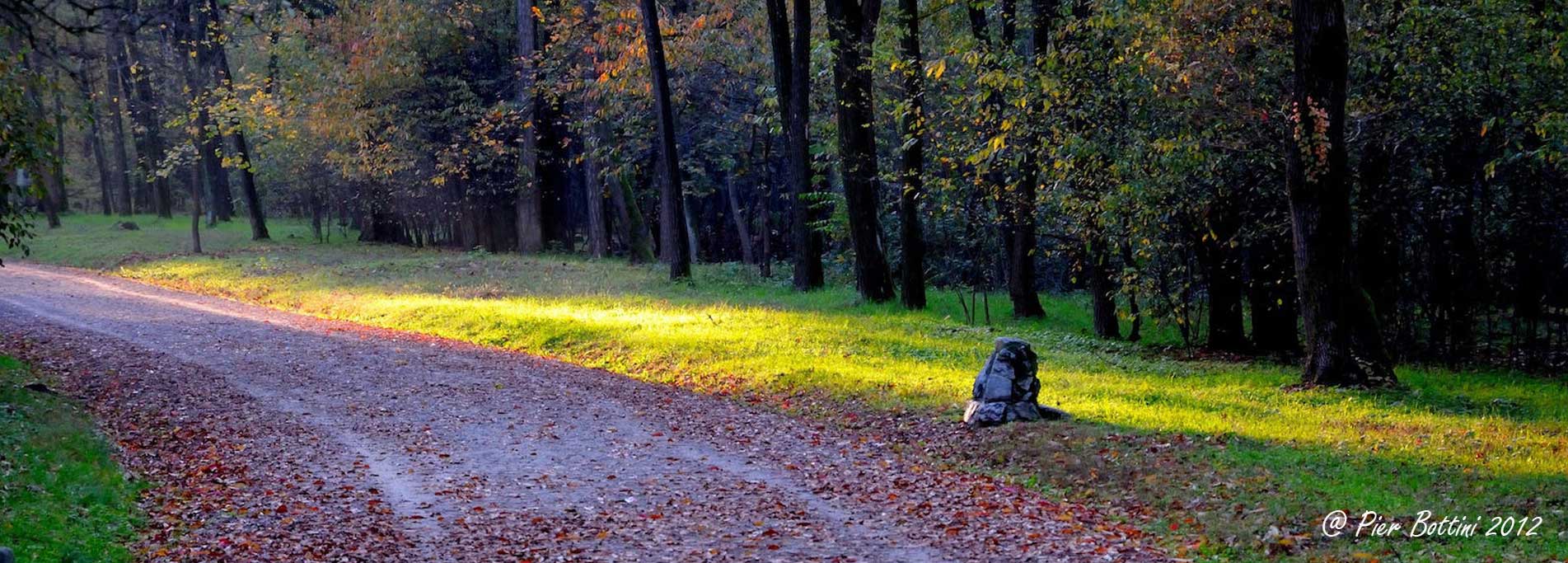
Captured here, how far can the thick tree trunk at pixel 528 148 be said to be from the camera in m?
33.7

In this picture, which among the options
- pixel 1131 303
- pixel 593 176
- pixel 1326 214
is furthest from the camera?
pixel 593 176

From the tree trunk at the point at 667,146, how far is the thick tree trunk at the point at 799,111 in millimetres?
2625

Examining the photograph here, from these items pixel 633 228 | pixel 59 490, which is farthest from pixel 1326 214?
pixel 633 228

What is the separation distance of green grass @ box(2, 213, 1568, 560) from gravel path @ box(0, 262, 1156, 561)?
0.82 metres

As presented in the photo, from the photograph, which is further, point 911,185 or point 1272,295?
point 911,185

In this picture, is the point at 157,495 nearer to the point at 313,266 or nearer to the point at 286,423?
the point at 286,423

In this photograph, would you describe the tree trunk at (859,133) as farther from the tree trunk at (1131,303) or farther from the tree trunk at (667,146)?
the tree trunk at (667,146)

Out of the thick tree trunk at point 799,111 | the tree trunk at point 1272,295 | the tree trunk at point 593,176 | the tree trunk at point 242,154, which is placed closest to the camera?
the tree trunk at point 1272,295

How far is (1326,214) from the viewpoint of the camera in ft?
40.7

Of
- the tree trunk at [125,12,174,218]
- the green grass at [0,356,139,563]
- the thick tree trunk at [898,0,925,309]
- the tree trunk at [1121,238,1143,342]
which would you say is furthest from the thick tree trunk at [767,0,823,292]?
the tree trunk at [125,12,174,218]

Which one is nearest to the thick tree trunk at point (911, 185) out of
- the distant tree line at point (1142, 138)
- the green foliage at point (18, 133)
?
the distant tree line at point (1142, 138)

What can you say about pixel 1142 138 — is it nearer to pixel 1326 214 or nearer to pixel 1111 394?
pixel 1326 214

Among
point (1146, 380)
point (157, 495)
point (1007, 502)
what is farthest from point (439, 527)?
point (1146, 380)

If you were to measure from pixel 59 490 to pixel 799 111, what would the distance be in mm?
15775
